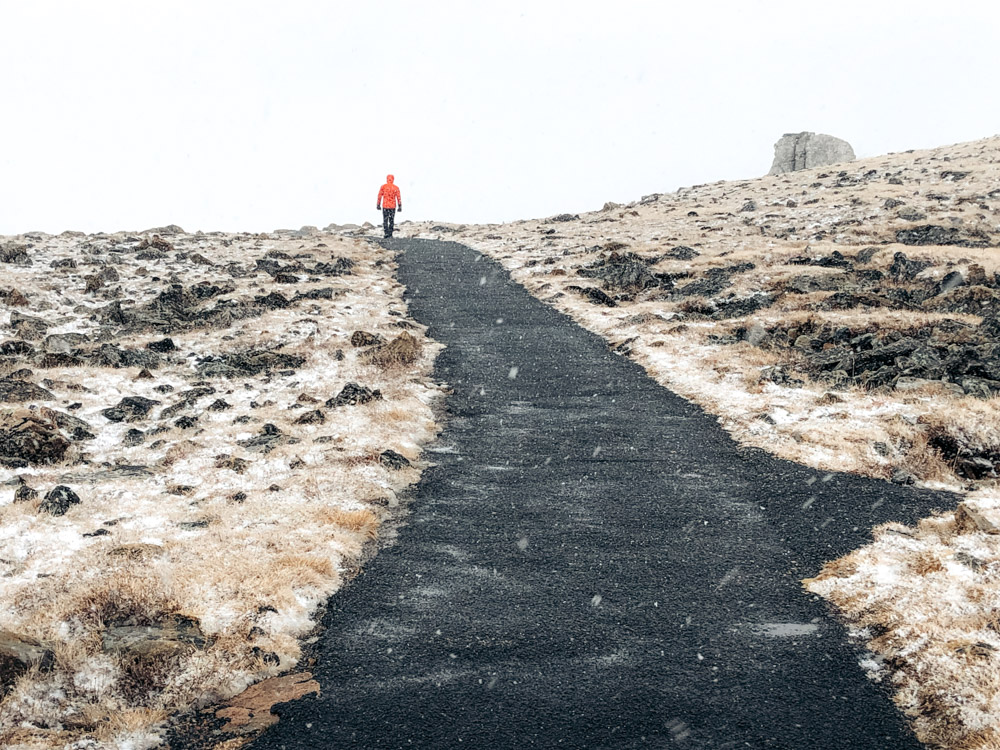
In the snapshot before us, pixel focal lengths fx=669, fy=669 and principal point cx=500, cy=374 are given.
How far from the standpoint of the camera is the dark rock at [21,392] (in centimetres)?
1578

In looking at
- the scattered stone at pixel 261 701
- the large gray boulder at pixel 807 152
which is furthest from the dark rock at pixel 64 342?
the large gray boulder at pixel 807 152

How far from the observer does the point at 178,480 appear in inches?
489

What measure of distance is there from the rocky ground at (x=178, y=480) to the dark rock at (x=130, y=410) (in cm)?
6

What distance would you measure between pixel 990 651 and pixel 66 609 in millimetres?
→ 9998

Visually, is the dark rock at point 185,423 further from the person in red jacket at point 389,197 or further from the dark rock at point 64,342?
the person in red jacket at point 389,197

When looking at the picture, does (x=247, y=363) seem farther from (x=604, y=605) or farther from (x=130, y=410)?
(x=604, y=605)

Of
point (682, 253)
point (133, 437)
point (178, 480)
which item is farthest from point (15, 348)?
point (682, 253)

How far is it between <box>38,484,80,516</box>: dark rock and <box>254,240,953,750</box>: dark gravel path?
551 cm

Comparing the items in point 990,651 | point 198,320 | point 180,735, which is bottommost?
point 180,735

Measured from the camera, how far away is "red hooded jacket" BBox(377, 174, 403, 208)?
3919cm

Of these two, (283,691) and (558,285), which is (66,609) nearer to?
(283,691)

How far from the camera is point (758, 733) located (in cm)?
604

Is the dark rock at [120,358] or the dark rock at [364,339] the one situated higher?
the dark rock at [364,339]

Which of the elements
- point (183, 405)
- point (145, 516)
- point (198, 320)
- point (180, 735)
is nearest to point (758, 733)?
point (180, 735)
